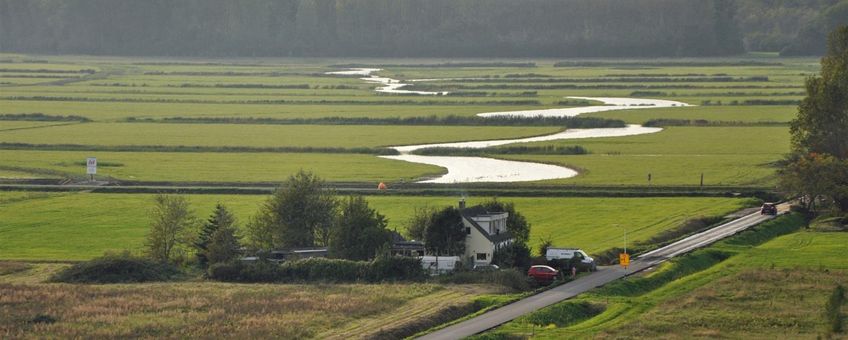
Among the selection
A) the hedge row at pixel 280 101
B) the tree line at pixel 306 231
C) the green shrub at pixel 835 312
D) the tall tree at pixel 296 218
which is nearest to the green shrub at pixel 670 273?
the tree line at pixel 306 231

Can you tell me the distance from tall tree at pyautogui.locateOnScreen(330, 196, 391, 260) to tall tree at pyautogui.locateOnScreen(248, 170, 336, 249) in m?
2.86

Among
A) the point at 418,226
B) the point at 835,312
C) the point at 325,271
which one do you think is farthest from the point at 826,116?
the point at 835,312

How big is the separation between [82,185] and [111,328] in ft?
106

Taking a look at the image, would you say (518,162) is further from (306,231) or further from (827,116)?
(306,231)

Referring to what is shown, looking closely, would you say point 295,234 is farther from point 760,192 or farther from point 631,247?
point 760,192

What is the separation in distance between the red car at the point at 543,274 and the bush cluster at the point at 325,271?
3283 mm

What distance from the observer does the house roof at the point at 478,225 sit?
A: 156ft

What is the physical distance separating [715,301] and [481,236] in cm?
879

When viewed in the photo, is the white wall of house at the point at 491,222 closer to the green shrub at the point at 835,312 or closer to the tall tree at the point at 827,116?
the green shrub at the point at 835,312

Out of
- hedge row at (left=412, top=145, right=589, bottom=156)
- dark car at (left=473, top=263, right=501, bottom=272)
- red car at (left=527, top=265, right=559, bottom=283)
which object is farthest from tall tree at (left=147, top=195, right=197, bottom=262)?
hedge row at (left=412, top=145, right=589, bottom=156)

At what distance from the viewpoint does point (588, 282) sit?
44438 mm

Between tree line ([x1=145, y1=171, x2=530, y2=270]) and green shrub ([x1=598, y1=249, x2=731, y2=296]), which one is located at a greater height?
tree line ([x1=145, y1=171, x2=530, y2=270])

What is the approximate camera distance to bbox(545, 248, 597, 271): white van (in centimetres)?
4656

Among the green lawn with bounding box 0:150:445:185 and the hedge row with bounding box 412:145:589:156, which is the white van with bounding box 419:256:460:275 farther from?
the hedge row with bounding box 412:145:589:156
